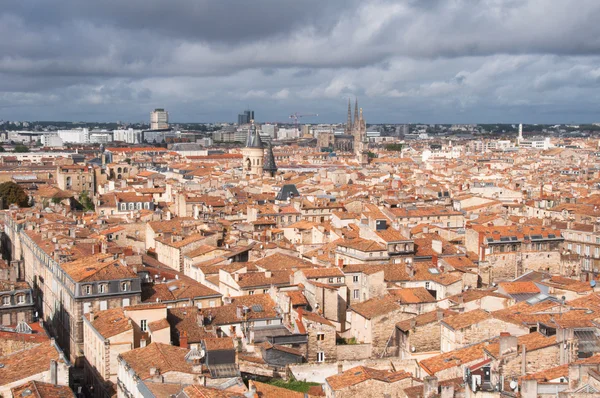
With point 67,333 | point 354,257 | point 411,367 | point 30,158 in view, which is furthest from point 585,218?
point 30,158

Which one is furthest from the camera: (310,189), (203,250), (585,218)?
(310,189)

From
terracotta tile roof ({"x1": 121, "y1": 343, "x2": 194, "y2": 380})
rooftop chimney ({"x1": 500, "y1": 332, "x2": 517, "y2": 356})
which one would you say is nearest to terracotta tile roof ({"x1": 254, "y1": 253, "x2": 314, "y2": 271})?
terracotta tile roof ({"x1": 121, "y1": 343, "x2": 194, "y2": 380})

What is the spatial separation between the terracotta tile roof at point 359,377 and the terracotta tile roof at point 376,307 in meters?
8.05

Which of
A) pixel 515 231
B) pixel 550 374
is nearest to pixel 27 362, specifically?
pixel 550 374

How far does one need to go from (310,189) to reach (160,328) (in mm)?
66634

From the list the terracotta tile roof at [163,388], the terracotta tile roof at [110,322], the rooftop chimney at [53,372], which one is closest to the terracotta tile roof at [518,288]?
the terracotta tile roof at [110,322]

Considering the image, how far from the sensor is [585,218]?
244 feet

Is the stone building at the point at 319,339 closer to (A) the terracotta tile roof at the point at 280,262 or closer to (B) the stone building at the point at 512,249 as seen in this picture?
(A) the terracotta tile roof at the point at 280,262

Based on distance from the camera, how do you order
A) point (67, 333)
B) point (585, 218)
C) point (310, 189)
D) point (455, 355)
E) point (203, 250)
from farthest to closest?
point (310, 189)
point (585, 218)
point (203, 250)
point (67, 333)
point (455, 355)

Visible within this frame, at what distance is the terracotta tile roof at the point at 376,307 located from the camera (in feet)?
133

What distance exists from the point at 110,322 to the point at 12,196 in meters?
64.2

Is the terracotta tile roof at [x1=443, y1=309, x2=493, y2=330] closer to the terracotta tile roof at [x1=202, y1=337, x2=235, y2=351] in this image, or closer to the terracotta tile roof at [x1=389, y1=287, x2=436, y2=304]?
the terracotta tile roof at [x1=389, y1=287, x2=436, y2=304]

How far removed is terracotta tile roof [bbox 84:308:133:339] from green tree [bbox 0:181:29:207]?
60.0 meters

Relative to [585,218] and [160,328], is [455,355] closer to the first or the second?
[160,328]
